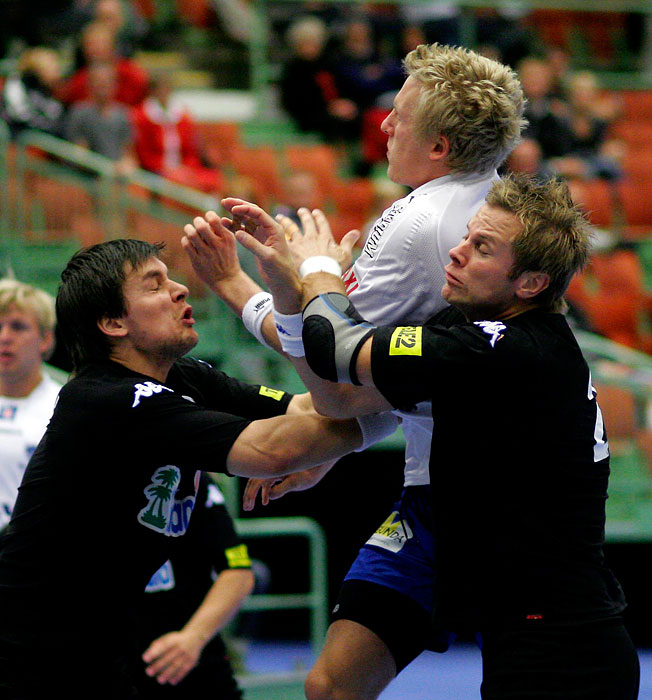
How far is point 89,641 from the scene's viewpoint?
125 inches

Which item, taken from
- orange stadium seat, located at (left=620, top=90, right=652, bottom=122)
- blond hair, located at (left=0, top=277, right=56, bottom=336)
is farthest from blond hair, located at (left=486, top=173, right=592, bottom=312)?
orange stadium seat, located at (left=620, top=90, right=652, bottom=122)

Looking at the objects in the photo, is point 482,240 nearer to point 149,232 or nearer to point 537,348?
point 537,348

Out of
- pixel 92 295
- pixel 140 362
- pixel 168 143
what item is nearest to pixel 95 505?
pixel 140 362

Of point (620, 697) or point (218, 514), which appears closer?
point (620, 697)

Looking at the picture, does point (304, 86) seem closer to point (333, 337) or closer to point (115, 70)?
point (115, 70)

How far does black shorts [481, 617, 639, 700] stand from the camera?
279 centimetres

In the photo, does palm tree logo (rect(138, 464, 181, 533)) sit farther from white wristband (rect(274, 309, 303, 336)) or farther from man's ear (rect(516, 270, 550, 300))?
man's ear (rect(516, 270, 550, 300))

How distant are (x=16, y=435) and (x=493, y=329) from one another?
252 cm

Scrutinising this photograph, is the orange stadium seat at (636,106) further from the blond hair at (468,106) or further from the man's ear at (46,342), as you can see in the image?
the blond hair at (468,106)

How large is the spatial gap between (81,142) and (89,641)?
5743 millimetres


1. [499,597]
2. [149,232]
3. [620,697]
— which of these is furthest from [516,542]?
[149,232]

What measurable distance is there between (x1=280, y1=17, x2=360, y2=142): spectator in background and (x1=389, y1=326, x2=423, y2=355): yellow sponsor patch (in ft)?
25.9

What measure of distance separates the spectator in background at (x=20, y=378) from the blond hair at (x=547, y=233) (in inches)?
93.5

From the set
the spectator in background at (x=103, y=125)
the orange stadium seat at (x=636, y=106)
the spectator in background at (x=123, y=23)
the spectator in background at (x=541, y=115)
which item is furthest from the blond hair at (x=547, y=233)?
the orange stadium seat at (x=636, y=106)
